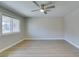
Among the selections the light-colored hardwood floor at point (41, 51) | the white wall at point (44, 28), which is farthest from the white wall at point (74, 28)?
the white wall at point (44, 28)

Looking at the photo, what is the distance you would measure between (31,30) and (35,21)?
2.93 ft

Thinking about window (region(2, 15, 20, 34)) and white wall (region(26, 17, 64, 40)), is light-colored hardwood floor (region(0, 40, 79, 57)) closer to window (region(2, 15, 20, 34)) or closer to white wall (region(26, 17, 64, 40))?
window (region(2, 15, 20, 34))

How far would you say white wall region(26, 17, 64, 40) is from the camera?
10.4 meters

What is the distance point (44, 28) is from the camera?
10.5 m

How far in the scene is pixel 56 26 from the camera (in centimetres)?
1048

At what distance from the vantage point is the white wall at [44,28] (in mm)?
10445

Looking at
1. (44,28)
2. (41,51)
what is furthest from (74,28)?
(44,28)

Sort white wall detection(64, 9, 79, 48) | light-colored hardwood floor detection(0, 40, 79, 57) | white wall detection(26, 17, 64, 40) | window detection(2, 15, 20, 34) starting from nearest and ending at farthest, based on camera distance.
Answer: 1. light-colored hardwood floor detection(0, 40, 79, 57)
2. window detection(2, 15, 20, 34)
3. white wall detection(64, 9, 79, 48)
4. white wall detection(26, 17, 64, 40)

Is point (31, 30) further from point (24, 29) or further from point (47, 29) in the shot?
point (47, 29)

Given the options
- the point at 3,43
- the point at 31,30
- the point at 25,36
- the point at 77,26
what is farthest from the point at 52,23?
the point at 3,43

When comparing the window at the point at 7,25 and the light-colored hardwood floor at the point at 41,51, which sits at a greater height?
the window at the point at 7,25

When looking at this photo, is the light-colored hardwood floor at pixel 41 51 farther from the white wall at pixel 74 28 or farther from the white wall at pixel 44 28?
the white wall at pixel 44 28

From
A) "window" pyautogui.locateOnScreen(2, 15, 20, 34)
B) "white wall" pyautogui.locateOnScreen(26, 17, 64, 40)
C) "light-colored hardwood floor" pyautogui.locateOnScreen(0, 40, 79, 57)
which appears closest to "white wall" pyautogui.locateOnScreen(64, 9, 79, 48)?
"light-colored hardwood floor" pyautogui.locateOnScreen(0, 40, 79, 57)

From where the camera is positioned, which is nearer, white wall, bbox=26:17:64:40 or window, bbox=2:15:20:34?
window, bbox=2:15:20:34
